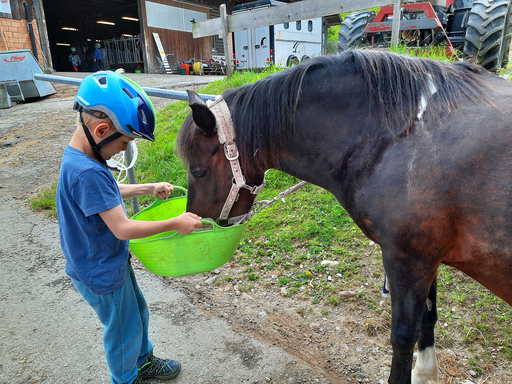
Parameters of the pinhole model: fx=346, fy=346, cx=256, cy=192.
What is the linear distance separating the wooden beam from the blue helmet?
4547mm

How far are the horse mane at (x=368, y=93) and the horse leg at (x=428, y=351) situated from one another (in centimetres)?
104

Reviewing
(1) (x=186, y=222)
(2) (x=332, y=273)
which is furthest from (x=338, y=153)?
(2) (x=332, y=273)

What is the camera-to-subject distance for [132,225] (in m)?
1.56

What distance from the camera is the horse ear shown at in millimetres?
1687

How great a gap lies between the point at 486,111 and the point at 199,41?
20.6 metres

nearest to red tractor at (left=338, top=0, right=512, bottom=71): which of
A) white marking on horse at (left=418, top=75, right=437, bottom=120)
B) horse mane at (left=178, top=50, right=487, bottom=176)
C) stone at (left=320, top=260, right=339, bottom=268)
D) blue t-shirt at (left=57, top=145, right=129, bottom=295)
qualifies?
stone at (left=320, top=260, right=339, bottom=268)

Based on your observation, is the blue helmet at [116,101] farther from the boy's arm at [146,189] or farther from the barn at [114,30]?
the barn at [114,30]

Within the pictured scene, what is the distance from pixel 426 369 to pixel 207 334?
1359 mm

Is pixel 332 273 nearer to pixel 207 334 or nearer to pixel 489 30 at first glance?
pixel 207 334

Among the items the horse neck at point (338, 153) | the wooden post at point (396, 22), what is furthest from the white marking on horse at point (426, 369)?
the wooden post at point (396, 22)

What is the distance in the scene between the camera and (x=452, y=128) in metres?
1.42

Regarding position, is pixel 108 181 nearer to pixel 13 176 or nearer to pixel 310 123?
pixel 310 123

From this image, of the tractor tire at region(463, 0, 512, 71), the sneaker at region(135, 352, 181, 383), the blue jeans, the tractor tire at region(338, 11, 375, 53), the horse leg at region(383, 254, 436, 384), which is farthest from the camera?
the tractor tire at region(338, 11, 375, 53)

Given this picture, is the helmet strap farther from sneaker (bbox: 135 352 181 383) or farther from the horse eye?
sneaker (bbox: 135 352 181 383)
